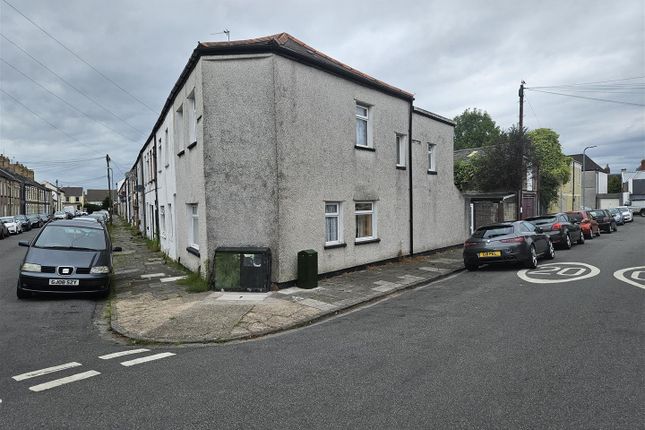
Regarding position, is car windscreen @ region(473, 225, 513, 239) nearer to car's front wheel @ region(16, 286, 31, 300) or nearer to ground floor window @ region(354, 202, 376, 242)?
ground floor window @ region(354, 202, 376, 242)

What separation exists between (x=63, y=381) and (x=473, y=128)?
206ft

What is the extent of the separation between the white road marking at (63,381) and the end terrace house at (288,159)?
528cm

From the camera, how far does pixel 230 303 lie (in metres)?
8.80

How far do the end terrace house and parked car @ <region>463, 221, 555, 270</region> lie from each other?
2.70 m

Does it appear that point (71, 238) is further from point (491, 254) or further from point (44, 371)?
point (491, 254)

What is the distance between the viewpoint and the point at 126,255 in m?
18.1

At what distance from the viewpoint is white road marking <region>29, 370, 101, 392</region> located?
14.8 ft

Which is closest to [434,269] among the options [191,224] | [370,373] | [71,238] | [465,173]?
[191,224]

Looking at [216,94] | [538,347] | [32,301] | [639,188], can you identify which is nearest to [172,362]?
[538,347]

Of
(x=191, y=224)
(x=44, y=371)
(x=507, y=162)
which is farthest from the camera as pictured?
(x=507, y=162)

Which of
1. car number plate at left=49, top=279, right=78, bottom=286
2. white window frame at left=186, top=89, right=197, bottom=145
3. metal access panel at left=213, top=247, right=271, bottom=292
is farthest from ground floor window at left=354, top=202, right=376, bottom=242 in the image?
car number plate at left=49, top=279, right=78, bottom=286

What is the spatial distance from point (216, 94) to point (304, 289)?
5.09 metres

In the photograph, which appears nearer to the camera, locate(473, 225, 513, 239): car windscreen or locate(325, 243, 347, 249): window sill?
locate(325, 243, 347, 249): window sill

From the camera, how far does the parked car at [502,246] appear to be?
12.5m
